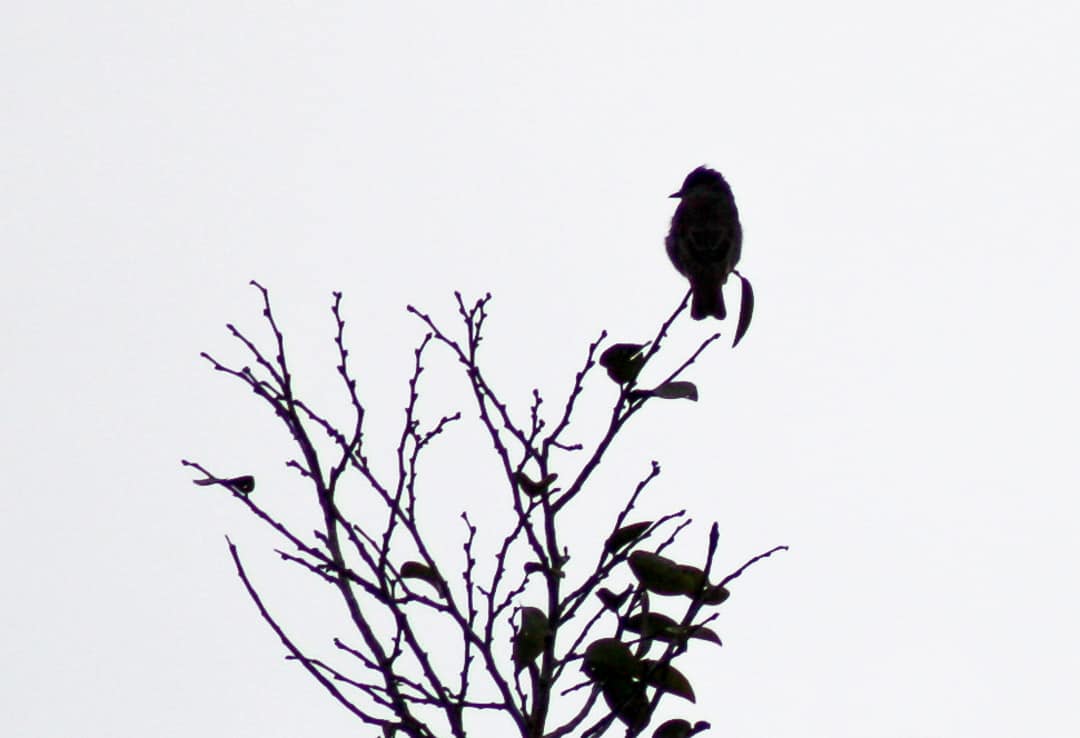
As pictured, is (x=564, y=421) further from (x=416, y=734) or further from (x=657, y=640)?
(x=416, y=734)

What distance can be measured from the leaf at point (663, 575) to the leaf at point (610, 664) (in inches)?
6.7

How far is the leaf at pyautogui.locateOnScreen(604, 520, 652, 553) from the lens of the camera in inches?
135

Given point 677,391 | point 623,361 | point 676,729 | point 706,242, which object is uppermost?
point 706,242

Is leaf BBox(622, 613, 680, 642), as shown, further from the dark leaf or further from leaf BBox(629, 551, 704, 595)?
the dark leaf

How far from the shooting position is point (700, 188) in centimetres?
743

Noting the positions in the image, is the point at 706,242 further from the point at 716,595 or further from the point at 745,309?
the point at 716,595

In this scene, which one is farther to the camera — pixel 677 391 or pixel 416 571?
pixel 677 391

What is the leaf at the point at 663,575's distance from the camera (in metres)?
3.31

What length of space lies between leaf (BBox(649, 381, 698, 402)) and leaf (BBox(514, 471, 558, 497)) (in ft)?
1.28

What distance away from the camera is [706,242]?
22.0 feet

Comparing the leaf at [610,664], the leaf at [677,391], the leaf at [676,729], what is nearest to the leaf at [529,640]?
the leaf at [610,664]

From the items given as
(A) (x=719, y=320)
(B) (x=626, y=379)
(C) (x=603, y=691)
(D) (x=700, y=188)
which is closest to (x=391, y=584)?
(C) (x=603, y=691)

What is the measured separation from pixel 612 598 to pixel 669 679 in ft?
0.85

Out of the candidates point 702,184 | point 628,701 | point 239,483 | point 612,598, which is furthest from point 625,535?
point 702,184
